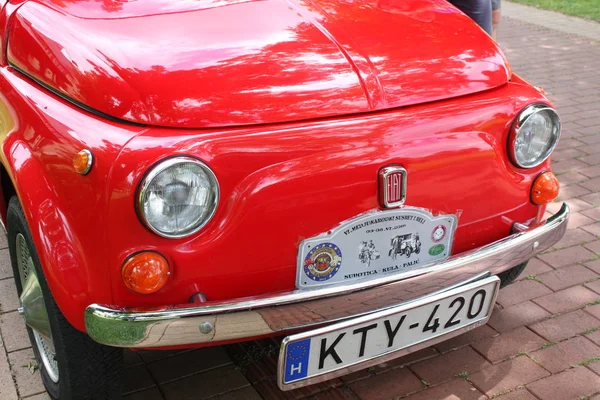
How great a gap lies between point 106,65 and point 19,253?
85cm

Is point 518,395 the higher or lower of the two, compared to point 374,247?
lower

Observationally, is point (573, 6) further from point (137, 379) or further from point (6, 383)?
point (6, 383)

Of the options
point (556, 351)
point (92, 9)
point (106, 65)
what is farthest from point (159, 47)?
point (556, 351)

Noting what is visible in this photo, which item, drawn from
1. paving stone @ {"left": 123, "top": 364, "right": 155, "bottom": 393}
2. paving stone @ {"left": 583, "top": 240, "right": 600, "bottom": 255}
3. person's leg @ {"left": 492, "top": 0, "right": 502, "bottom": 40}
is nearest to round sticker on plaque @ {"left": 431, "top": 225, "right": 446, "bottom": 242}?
paving stone @ {"left": 123, "top": 364, "right": 155, "bottom": 393}

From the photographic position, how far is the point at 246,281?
1883mm

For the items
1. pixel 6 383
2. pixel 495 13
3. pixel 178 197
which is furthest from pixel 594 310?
pixel 495 13

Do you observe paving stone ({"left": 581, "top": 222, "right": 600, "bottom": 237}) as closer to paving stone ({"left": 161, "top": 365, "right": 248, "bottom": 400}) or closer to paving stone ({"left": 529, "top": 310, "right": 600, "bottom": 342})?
paving stone ({"left": 529, "top": 310, "right": 600, "bottom": 342})

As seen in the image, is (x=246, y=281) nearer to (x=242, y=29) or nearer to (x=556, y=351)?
(x=242, y=29)

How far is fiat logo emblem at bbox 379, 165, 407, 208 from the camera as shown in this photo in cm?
192

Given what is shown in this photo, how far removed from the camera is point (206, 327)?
1.77 m

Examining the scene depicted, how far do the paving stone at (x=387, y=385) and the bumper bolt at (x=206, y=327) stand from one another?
0.80 metres

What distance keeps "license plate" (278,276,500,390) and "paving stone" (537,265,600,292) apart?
98 centimetres

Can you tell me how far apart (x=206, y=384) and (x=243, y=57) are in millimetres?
1129

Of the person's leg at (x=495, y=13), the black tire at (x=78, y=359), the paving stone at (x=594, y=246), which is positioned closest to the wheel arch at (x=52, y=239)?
the black tire at (x=78, y=359)
